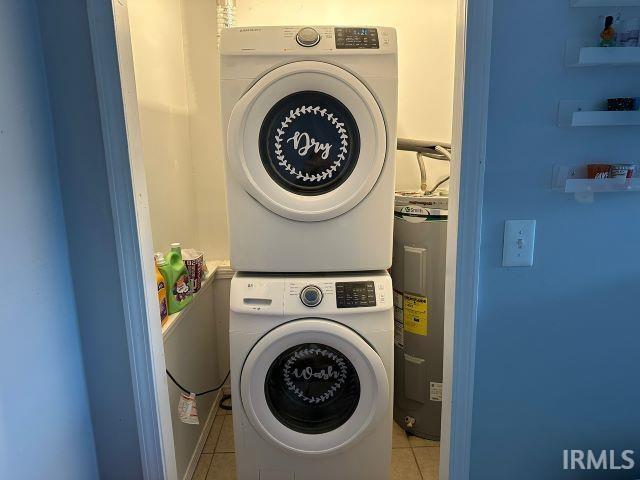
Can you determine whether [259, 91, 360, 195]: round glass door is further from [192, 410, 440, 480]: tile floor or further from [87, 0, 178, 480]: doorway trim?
[192, 410, 440, 480]: tile floor

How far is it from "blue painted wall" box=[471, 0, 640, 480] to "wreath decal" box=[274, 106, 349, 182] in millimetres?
589

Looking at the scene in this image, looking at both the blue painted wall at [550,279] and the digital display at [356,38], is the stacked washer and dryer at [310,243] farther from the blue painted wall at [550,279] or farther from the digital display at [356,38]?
the blue painted wall at [550,279]

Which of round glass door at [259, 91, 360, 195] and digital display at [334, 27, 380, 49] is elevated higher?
digital display at [334, 27, 380, 49]

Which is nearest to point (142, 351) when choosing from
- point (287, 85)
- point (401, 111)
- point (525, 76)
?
point (287, 85)

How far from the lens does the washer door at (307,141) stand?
4.69ft

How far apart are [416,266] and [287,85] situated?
954mm

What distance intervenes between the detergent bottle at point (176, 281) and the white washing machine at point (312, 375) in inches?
10.7

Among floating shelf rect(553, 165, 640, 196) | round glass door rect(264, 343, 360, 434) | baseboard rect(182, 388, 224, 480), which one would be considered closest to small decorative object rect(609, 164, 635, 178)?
floating shelf rect(553, 165, 640, 196)

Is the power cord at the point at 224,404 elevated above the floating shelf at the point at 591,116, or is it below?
below

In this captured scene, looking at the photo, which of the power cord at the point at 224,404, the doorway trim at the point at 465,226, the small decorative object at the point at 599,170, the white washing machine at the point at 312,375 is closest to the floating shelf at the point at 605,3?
the doorway trim at the point at 465,226

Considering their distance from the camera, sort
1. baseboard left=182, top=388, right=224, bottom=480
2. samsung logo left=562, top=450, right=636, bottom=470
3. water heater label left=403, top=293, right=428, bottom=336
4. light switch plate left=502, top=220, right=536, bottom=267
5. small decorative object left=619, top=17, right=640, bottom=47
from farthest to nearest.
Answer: water heater label left=403, top=293, right=428, bottom=336
baseboard left=182, top=388, right=224, bottom=480
samsung logo left=562, top=450, right=636, bottom=470
light switch plate left=502, top=220, right=536, bottom=267
small decorative object left=619, top=17, right=640, bottom=47

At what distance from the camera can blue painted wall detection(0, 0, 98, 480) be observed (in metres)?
0.87

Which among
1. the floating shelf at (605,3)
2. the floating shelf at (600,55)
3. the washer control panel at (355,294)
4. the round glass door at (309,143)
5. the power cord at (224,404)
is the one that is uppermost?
the floating shelf at (605,3)

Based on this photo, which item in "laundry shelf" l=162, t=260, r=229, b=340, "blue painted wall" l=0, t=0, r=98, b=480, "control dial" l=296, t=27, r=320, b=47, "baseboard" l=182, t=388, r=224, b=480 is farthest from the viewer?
"baseboard" l=182, t=388, r=224, b=480
